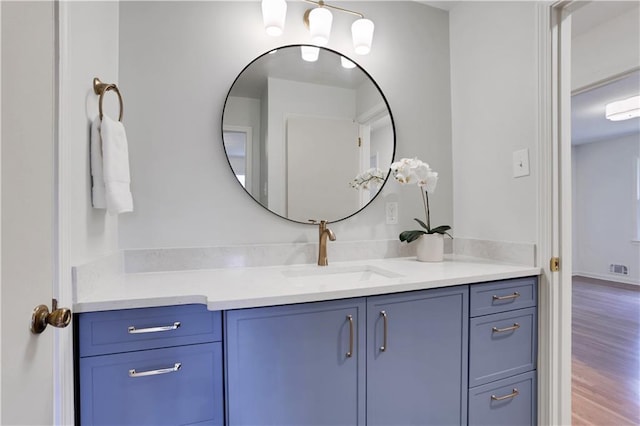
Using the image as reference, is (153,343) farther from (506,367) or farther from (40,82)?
(506,367)

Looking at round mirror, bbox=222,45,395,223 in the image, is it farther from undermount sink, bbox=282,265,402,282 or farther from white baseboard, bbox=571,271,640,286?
white baseboard, bbox=571,271,640,286

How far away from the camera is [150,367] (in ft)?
3.20

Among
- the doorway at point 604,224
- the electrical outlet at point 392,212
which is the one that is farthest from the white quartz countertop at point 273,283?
the doorway at point 604,224

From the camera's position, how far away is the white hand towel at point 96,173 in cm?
112

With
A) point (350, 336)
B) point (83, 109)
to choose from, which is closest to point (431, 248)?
point (350, 336)

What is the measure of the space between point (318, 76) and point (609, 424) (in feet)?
8.00

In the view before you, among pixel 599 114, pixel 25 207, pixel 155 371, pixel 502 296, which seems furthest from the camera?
pixel 599 114

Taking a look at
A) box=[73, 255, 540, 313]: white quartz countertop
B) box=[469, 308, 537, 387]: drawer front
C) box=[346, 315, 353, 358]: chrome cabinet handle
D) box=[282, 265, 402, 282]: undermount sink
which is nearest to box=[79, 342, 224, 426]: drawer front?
box=[73, 255, 540, 313]: white quartz countertop

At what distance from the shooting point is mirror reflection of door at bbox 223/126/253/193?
152 centimetres

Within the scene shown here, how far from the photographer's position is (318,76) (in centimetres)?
168

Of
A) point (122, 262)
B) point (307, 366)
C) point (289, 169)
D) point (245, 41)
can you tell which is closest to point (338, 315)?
point (307, 366)

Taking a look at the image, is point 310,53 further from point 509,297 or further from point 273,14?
point 509,297

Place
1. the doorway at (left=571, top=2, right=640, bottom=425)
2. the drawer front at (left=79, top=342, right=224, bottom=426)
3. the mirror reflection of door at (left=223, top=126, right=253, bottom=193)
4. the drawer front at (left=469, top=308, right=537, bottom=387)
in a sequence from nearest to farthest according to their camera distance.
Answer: the drawer front at (left=79, top=342, right=224, bottom=426) → the drawer front at (left=469, top=308, right=537, bottom=387) → the mirror reflection of door at (left=223, top=126, right=253, bottom=193) → the doorway at (left=571, top=2, right=640, bottom=425)

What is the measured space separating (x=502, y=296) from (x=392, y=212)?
27.5 inches
